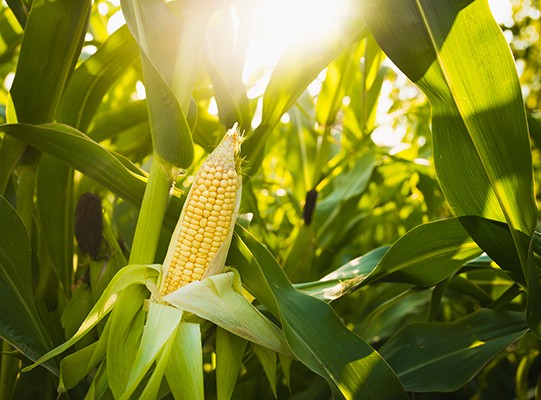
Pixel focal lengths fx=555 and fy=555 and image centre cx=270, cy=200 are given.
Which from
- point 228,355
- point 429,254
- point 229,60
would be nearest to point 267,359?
point 228,355

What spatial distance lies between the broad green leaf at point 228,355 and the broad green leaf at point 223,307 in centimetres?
5

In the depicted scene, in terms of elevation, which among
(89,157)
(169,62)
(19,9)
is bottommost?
(89,157)

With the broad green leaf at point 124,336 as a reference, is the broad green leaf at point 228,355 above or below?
below

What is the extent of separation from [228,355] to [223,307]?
9 centimetres

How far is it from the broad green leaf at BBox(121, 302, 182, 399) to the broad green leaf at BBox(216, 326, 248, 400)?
0.09 meters

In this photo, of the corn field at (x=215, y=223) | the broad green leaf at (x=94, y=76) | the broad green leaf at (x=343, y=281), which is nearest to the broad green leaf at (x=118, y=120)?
the corn field at (x=215, y=223)

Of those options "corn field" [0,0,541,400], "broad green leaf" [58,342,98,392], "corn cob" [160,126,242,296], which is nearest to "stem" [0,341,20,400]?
"corn field" [0,0,541,400]

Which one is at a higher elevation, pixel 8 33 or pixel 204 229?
pixel 8 33

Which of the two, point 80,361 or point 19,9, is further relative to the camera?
point 19,9

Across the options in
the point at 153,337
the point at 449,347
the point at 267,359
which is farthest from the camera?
the point at 449,347

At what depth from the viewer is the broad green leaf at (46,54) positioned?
812mm

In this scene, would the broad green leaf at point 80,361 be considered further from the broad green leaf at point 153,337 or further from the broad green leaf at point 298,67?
the broad green leaf at point 298,67

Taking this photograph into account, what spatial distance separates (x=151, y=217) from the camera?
693 mm

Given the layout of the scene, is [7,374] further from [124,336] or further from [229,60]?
[229,60]
